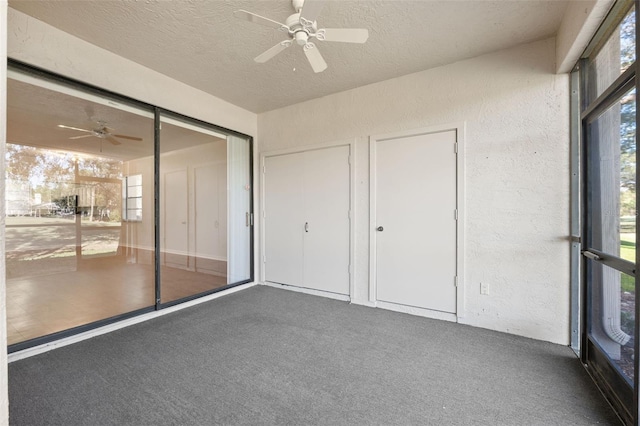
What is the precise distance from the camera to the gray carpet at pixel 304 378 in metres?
1.65

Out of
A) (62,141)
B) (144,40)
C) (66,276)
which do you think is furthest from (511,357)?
(62,141)

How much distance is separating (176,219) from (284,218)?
177 centimetres

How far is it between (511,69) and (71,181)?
5264mm

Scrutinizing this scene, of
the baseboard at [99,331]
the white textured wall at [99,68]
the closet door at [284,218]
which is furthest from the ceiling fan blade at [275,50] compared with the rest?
the baseboard at [99,331]

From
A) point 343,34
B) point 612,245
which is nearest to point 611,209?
point 612,245

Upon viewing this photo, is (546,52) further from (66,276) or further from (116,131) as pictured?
(66,276)

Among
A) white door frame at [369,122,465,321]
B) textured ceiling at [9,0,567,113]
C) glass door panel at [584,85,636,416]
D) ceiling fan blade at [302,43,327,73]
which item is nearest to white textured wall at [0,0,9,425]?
ceiling fan blade at [302,43,327,73]

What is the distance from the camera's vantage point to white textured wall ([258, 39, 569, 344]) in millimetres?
2568

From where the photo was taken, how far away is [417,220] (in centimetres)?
326

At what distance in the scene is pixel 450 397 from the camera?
1.81 metres

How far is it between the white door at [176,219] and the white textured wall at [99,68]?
1.03m

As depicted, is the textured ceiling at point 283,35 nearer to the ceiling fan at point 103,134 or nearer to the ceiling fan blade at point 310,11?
the ceiling fan blade at point 310,11

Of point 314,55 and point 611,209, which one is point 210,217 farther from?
point 611,209

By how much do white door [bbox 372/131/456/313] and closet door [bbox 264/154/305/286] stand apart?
1.26m
